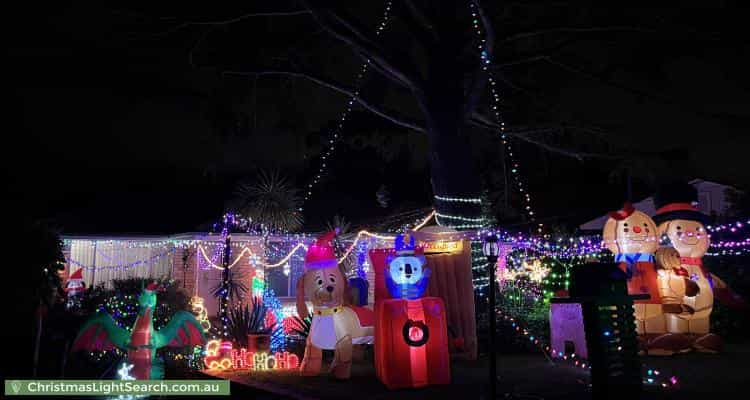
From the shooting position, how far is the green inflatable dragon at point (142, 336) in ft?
29.9

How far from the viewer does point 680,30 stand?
1162 cm

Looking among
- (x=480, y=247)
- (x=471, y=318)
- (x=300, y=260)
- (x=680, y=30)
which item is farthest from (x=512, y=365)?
(x=300, y=260)

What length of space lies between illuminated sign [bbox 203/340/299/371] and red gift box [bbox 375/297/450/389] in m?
2.37

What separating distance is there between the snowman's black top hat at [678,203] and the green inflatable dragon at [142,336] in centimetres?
829

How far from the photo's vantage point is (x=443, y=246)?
467 inches

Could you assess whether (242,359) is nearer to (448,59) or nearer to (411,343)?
(411,343)

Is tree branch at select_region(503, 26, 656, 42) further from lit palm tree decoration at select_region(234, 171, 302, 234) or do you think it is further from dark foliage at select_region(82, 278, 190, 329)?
dark foliage at select_region(82, 278, 190, 329)

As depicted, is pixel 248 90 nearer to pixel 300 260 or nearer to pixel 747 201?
pixel 300 260

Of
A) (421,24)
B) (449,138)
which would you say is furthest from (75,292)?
(421,24)

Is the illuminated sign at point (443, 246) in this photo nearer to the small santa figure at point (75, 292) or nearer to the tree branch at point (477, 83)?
the tree branch at point (477, 83)

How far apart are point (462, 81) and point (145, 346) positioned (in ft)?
25.4

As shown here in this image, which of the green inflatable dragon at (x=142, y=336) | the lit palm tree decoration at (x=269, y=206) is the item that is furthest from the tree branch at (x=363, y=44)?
the green inflatable dragon at (x=142, y=336)

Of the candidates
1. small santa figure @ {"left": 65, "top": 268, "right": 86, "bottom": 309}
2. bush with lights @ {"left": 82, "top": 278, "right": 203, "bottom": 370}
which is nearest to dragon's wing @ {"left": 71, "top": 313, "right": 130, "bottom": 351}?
bush with lights @ {"left": 82, "top": 278, "right": 203, "bottom": 370}

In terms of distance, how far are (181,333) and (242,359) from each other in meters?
1.30
